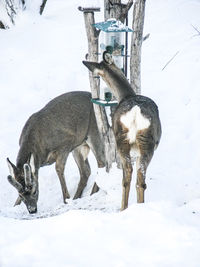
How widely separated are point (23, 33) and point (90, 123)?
682 cm

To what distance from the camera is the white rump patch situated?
17.5 ft

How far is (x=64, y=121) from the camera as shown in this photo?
783 cm

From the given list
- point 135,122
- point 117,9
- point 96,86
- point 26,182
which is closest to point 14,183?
point 26,182

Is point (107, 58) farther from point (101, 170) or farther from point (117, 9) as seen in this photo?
point (101, 170)

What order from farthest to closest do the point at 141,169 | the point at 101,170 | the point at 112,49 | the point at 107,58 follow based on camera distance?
the point at 101,170
the point at 112,49
the point at 107,58
the point at 141,169

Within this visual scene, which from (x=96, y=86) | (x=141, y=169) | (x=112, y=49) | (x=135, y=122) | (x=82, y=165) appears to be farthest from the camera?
(x=82, y=165)

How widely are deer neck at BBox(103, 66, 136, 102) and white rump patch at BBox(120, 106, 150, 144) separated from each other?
663 millimetres

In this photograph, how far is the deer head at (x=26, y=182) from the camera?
6770 mm

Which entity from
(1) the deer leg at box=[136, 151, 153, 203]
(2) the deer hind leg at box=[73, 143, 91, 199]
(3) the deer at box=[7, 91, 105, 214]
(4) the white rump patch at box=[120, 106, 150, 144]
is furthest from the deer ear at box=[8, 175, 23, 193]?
(4) the white rump patch at box=[120, 106, 150, 144]

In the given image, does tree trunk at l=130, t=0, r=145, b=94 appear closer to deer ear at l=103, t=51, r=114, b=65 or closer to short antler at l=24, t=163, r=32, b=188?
deer ear at l=103, t=51, r=114, b=65

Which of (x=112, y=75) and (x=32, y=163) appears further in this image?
(x=32, y=163)

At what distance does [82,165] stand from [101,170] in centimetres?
104

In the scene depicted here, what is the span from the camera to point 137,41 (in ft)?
21.9

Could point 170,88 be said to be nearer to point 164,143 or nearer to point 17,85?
point 164,143
